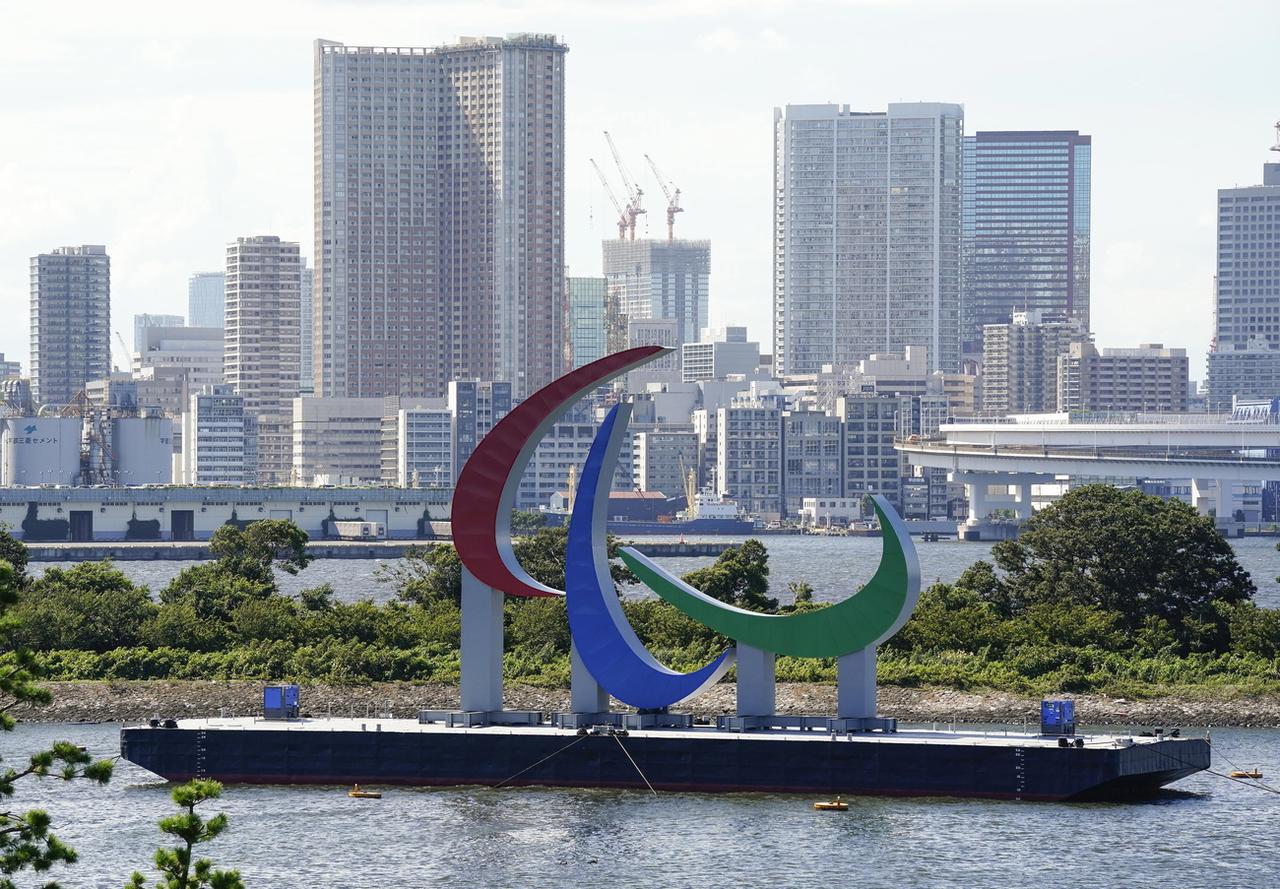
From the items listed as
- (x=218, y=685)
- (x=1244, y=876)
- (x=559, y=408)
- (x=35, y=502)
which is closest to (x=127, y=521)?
(x=35, y=502)

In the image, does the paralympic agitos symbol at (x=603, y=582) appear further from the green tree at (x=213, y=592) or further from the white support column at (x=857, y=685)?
the green tree at (x=213, y=592)

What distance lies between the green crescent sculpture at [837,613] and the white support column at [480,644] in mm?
3295

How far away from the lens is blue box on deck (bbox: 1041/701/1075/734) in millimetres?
49406

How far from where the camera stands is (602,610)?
50.3 m

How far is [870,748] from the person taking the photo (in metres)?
48.2

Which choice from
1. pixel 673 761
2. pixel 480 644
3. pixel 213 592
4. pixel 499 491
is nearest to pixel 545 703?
pixel 480 644

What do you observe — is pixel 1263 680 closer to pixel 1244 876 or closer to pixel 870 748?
pixel 870 748

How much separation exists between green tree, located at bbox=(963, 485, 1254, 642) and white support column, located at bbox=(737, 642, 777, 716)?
2310cm

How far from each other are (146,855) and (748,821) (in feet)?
36.6

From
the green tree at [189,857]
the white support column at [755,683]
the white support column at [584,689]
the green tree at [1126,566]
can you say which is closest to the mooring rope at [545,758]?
the white support column at [584,689]

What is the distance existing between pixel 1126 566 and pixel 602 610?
28366mm

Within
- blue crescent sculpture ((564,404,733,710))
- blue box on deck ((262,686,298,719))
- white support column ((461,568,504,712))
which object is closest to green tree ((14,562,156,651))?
blue box on deck ((262,686,298,719))

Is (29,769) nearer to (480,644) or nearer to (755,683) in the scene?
(480,644)

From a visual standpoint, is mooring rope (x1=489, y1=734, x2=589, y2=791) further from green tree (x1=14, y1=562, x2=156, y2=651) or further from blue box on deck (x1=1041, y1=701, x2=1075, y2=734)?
green tree (x1=14, y1=562, x2=156, y2=651)
